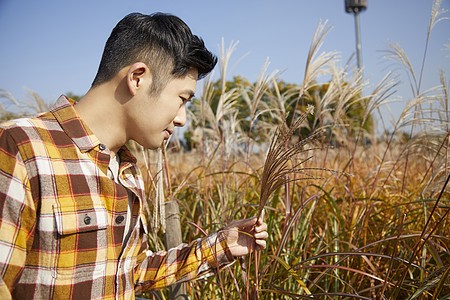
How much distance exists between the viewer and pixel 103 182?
3.37 ft

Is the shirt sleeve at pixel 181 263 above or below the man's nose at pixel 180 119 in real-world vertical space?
below

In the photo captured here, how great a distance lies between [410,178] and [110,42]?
3.08m

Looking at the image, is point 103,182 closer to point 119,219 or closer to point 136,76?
point 119,219

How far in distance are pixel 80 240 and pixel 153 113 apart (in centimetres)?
43

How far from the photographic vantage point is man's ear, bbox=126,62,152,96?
105cm

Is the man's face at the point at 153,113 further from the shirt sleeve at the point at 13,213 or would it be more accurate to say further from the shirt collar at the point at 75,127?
the shirt sleeve at the point at 13,213

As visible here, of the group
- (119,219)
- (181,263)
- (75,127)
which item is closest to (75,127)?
(75,127)

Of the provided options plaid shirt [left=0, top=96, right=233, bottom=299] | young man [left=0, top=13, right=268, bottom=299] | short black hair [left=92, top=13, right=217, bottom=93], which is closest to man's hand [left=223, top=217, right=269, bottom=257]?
young man [left=0, top=13, right=268, bottom=299]

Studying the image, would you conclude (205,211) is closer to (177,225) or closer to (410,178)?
(177,225)

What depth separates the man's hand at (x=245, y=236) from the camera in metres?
1.21

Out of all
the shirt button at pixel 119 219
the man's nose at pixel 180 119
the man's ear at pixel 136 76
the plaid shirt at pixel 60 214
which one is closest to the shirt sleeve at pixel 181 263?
the plaid shirt at pixel 60 214

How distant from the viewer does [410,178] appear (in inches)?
129

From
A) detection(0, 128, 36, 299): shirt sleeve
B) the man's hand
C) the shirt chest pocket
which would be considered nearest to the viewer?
detection(0, 128, 36, 299): shirt sleeve

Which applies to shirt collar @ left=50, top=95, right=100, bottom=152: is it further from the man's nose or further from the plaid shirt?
the man's nose
